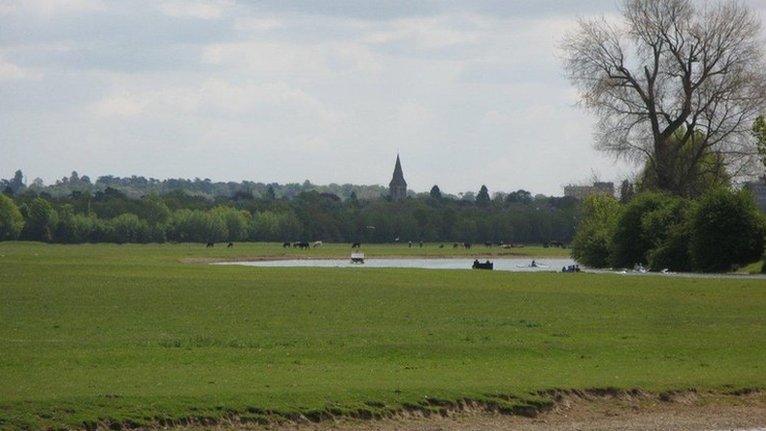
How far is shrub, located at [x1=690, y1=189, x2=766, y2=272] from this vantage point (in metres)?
62.5

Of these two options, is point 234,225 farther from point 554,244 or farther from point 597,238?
point 597,238

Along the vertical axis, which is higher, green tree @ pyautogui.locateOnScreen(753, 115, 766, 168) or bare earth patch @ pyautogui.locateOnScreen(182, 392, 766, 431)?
green tree @ pyautogui.locateOnScreen(753, 115, 766, 168)

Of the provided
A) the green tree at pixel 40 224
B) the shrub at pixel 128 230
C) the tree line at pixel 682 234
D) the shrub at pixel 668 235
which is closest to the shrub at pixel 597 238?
the tree line at pixel 682 234

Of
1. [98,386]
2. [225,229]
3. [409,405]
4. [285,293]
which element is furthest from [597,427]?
[225,229]

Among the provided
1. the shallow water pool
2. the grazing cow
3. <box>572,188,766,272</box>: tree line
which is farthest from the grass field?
the grazing cow

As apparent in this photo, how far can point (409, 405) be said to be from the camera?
1841 centimetres

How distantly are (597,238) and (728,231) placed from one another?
1755cm

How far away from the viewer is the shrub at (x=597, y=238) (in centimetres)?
7812

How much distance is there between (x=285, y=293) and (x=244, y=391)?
2250 cm

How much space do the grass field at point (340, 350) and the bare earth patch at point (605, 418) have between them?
302 mm

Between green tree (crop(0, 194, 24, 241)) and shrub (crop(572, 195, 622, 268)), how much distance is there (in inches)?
3684

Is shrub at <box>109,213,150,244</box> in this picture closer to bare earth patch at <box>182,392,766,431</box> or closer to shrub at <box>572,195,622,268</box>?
shrub at <box>572,195,622,268</box>

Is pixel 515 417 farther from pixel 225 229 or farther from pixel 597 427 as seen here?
pixel 225 229

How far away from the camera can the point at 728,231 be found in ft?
206
